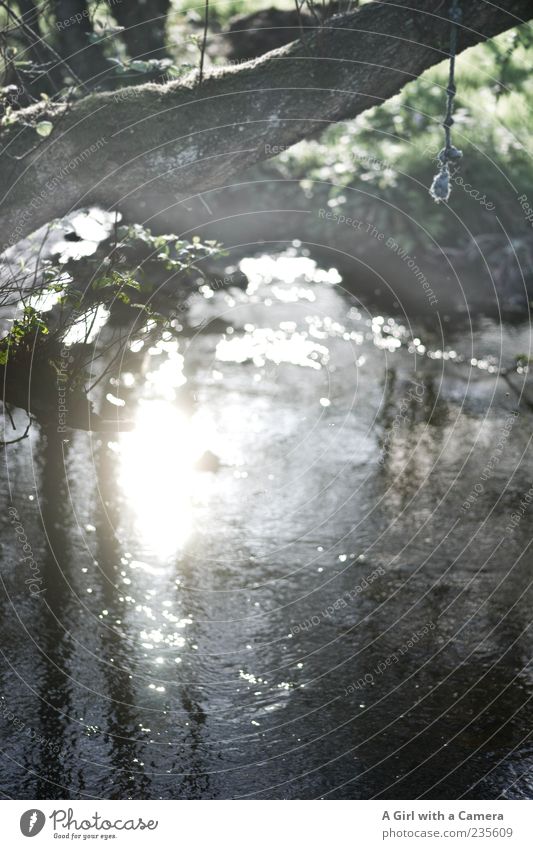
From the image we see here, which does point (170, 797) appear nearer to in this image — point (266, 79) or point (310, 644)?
point (310, 644)

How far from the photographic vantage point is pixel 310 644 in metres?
5.20

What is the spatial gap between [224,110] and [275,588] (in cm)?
329

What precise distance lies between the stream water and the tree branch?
2.30 metres

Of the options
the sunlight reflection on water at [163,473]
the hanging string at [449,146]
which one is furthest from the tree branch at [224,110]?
the sunlight reflection on water at [163,473]

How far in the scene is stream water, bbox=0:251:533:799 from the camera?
4262mm

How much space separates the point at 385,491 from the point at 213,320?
4.04 m

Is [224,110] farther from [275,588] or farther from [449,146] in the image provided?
[275,588]

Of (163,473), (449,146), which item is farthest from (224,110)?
(163,473)

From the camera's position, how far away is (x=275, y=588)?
5711 mm

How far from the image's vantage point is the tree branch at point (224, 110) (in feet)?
18.3

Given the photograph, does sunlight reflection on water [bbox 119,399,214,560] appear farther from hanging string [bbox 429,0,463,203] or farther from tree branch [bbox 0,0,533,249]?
hanging string [bbox 429,0,463,203]

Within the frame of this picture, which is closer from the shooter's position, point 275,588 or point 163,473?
point 275,588

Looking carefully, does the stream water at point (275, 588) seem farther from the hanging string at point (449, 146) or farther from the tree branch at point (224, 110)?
the hanging string at point (449, 146)

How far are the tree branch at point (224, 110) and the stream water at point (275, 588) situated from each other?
2300mm
